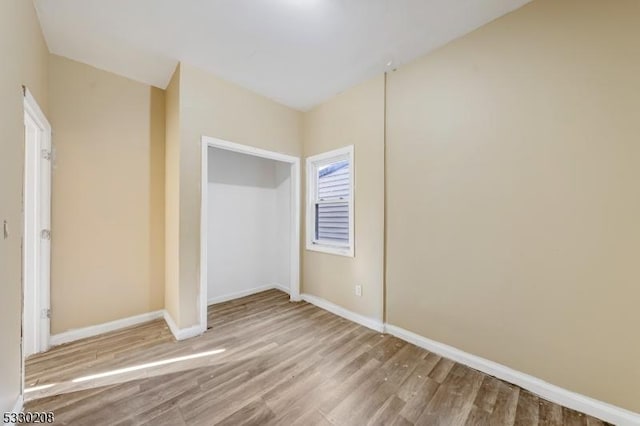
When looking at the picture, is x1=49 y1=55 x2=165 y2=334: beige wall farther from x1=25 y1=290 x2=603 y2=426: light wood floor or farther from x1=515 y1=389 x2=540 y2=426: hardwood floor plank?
x1=515 y1=389 x2=540 y2=426: hardwood floor plank

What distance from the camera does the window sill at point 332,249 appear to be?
9.88 feet

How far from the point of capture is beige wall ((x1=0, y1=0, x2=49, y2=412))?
4.17 ft

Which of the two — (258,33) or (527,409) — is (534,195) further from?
(258,33)

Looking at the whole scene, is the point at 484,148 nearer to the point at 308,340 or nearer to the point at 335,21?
the point at 335,21

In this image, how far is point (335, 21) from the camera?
6.49ft

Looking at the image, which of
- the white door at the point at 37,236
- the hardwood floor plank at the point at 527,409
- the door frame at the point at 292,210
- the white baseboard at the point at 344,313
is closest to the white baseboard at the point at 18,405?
the white door at the point at 37,236

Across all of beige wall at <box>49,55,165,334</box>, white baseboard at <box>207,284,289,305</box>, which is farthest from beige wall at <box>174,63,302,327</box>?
white baseboard at <box>207,284,289,305</box>

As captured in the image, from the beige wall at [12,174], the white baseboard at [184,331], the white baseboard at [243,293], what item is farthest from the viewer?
the white baseboard at [243,293]

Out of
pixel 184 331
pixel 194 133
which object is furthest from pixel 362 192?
pixel 184 331

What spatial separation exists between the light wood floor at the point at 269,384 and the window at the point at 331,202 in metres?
1.15

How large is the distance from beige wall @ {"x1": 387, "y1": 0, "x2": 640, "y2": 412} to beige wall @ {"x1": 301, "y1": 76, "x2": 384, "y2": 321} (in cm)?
33

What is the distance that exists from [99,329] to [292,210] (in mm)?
2531

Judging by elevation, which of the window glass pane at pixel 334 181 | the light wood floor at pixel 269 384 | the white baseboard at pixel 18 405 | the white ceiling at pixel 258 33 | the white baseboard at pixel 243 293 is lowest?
the light wood floor at pixel 269 384

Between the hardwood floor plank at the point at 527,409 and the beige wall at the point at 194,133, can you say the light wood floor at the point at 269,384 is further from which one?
the beige wall at the point at 194,133
